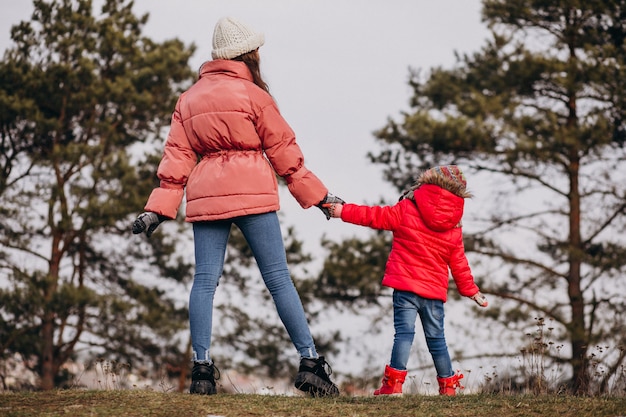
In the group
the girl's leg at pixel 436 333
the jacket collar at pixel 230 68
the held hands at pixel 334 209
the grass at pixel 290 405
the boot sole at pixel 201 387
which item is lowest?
the grass at pixel 290 405

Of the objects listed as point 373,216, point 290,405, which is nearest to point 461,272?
point 373,216

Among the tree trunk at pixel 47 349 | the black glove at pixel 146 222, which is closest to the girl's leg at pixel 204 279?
the black glove at pixel 146 222

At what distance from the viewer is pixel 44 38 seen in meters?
16.6

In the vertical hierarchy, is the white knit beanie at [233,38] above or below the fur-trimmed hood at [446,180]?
above

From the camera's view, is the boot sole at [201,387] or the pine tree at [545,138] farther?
the pine tree at [545,138]

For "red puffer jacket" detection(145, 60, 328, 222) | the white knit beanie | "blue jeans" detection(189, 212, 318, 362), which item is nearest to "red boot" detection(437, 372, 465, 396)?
"blue jeans" detection(189, 212, 318, 362)

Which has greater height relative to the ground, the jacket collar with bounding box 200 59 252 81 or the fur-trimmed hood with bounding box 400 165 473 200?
the jacket collar with bounding box 200 59 252 81

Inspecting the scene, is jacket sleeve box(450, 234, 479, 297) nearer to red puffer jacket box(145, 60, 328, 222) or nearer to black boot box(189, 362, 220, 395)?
red puffer jacket box(145, 60, 328, 222)

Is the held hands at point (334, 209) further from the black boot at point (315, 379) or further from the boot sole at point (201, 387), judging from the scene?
the boot sole at point (201, 387)

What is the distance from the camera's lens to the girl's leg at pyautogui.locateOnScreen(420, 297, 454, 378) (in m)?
5.57

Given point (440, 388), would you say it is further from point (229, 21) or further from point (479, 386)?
point (229, 21)

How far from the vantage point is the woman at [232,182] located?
481cm

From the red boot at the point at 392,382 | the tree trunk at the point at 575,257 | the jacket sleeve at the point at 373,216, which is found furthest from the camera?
the tree trunk at the point at 575,257

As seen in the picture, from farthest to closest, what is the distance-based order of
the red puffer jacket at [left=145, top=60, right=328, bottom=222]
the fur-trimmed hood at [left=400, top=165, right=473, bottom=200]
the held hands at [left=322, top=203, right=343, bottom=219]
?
the fur-trimmed hood at [left=400, top=165, right=473, bottom=200], the held hands at [left=322, top=203, right=343, bottom=219], the red puffer jacket at [left=145, top=60, right=328, bottom=222]
